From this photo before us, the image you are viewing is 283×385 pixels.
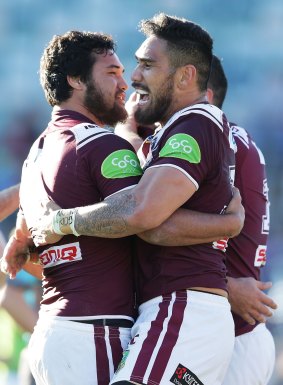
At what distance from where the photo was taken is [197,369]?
3.70 m

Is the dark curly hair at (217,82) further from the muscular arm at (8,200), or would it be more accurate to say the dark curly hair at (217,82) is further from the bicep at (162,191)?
the bicep at (162,191)

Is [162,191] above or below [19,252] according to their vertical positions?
above

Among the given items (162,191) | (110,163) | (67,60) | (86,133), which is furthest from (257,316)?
(67,60)

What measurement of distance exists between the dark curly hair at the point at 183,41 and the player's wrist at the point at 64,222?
1.03m

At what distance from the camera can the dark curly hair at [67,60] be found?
4484mm

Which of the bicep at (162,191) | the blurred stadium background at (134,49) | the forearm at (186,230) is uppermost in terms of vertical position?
the blurred stadium background at (134,49)

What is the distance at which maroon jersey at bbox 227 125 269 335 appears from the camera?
459cm

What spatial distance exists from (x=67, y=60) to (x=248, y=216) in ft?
4.39

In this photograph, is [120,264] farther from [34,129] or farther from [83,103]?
[34,129]

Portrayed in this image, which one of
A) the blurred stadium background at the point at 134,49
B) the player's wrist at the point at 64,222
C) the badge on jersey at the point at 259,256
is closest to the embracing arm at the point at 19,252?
the player's wrist at the point at 64,222

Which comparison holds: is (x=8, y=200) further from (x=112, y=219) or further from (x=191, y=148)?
(x=191, y=148)

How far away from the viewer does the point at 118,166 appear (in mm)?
3830

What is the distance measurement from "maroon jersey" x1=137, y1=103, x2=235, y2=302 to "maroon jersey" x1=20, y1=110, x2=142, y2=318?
4.4 inches

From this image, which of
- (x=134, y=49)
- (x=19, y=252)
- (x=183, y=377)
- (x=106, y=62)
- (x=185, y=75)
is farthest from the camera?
(x=134, y=49)
